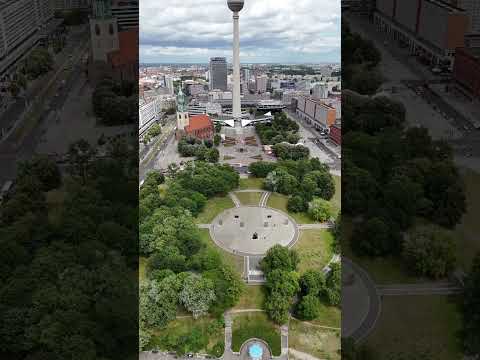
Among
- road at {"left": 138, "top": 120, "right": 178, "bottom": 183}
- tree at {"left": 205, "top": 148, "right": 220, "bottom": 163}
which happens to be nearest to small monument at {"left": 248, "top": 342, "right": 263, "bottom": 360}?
tree at {"left": 205, "top": 148, "right": 220, "bottom": 163}

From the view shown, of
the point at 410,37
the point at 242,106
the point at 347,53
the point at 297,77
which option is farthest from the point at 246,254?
the point at 410,37

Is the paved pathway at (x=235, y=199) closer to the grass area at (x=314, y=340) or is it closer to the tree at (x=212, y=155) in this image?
the tree at (x=212, y=155)

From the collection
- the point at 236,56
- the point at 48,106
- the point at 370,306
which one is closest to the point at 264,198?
the point at 236,56

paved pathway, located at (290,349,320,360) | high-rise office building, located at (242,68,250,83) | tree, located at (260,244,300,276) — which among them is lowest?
paved pathway, located at (290,349,320,360)

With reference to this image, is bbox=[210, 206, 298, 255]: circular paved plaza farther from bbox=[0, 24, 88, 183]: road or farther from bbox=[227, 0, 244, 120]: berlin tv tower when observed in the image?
bbox=[0, 24, 88, 183]: road

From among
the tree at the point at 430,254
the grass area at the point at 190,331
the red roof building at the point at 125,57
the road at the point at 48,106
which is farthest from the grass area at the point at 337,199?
the red roof building at the point at 125,57
